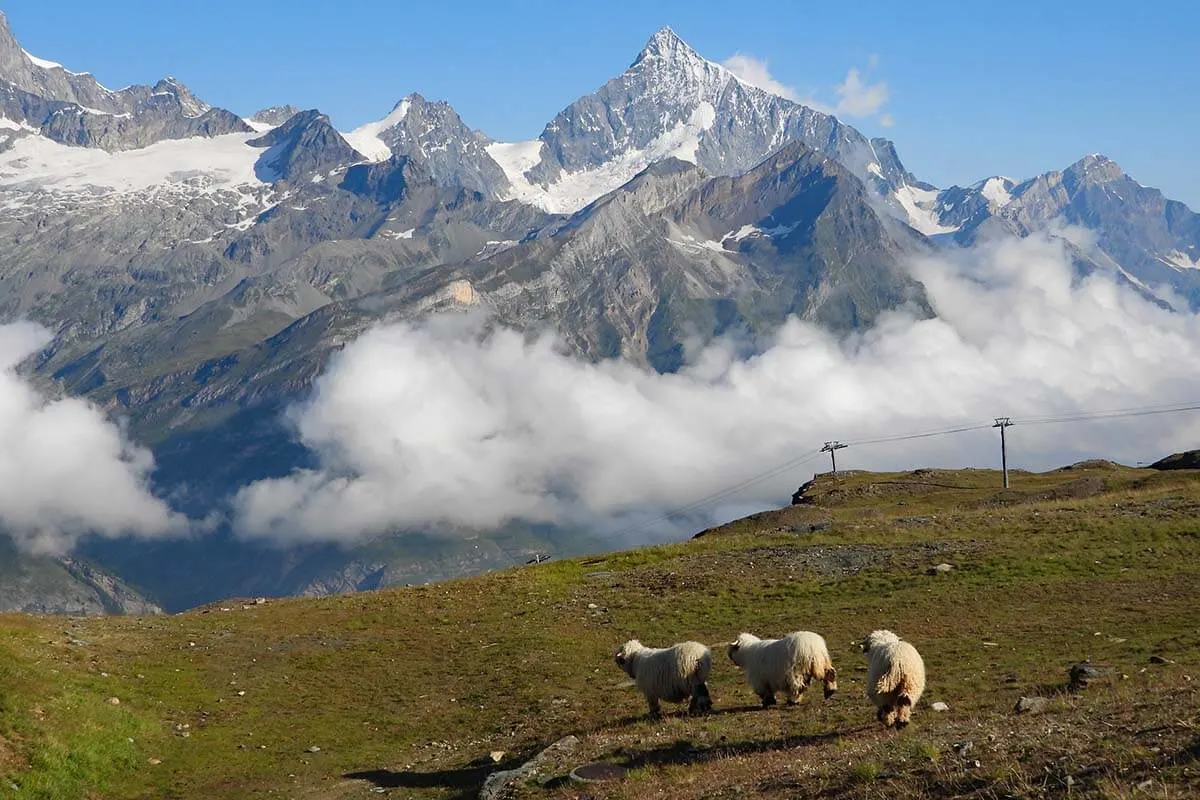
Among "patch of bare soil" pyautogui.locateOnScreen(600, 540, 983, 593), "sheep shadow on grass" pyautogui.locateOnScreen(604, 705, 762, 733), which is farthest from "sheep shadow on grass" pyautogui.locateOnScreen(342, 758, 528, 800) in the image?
"patch of bare soil" pyautogui.locateOnScreen(600, 540, 983, 593)

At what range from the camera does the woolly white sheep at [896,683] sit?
2886 centimetres

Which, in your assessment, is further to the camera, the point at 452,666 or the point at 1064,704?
the point at 452,666

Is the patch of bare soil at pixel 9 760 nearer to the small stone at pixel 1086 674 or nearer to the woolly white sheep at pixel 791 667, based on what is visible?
the woolly white sheep at pixel 791 667

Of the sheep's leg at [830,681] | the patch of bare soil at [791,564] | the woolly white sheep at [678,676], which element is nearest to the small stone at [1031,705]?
the sheep's leg at [830,681]

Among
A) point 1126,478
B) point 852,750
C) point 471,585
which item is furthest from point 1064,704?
point 1126,478

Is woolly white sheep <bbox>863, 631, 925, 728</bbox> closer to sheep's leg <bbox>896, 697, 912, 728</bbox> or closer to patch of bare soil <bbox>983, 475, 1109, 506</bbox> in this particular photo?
sheep's leg <bbox>896, 697, 912, 728</bbox>

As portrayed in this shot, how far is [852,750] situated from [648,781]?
456cm

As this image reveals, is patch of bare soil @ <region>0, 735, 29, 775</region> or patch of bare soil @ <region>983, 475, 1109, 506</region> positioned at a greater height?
patch of bare soil @ <region>983, 475, 1109, 506</region>

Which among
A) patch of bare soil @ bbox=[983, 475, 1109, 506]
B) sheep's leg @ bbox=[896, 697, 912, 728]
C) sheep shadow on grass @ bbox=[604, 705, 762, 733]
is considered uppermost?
patch of bare soil @ bbox=[983, 475, 1109, 506]

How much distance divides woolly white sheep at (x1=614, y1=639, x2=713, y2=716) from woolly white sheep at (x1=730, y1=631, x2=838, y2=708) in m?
1.40

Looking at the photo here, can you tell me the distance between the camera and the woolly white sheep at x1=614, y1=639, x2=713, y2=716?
34.2 meters

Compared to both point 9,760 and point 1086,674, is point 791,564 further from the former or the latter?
point 9,760

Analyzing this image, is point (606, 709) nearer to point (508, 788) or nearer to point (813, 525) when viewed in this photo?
point (508, 788)

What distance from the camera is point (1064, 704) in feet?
87.2
